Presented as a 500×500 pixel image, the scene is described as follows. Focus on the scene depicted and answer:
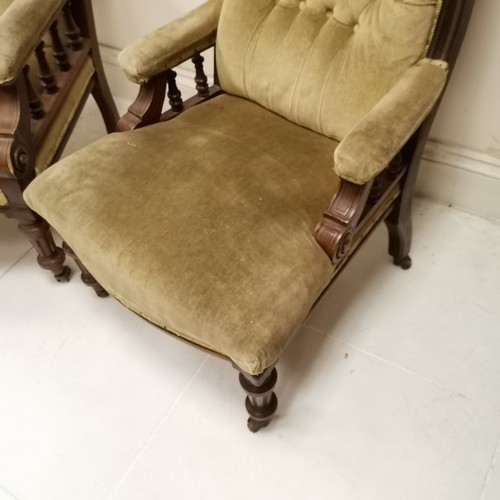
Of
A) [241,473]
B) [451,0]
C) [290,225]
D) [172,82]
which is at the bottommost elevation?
[241,473]

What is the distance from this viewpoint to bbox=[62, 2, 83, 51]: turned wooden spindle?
135 centimetres

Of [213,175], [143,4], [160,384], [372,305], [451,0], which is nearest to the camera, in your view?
[451,0]

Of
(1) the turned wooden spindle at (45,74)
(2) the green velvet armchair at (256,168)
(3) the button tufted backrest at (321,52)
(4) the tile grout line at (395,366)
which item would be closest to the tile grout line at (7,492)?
(2) the green velvet armchair at (256,168)

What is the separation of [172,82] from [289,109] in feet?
0.89

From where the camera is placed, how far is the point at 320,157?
1141mm

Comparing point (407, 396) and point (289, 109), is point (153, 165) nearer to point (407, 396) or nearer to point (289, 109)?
→ point (289, 109)

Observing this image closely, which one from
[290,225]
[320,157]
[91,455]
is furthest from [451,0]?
[91,455]

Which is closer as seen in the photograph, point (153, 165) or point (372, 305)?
point (153, 165)

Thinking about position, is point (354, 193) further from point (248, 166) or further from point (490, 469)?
point (490, 469)

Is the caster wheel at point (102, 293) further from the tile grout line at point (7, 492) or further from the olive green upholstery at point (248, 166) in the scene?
the tile grout line at point (7, 492)

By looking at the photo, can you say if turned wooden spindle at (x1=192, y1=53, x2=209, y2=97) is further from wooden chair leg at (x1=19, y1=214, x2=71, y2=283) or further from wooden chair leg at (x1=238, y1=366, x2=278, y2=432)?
wooden chair leg at (x1=238, y1=366, x2=278, y2=432)

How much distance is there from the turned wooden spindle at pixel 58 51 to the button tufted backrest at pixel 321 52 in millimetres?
391

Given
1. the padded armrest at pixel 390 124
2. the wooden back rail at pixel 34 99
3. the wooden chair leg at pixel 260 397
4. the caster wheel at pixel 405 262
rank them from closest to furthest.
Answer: the padded armrest at pixel 390 124
the wooden chair leg at pixel 260 397
the wooden back rail at pixel 34 99
the caster wheel at pixel 405 262

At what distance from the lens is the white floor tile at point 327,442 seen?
1134 mm
